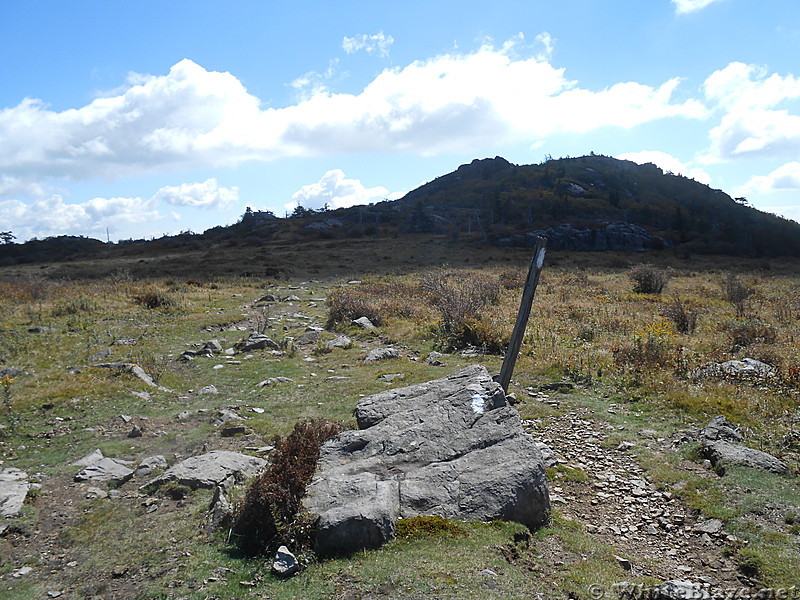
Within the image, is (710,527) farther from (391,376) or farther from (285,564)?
(391,376)

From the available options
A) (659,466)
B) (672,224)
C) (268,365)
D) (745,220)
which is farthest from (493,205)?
(659,466)

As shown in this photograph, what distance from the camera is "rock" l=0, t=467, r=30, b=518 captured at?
6680 mm

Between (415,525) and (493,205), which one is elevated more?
(493,205)

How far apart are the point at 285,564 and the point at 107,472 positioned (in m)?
4.66

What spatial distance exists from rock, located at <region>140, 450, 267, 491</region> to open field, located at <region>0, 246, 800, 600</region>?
0.94 ft

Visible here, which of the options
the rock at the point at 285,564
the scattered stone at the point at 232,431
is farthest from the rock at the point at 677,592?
the scattered stone at the point at 232,431

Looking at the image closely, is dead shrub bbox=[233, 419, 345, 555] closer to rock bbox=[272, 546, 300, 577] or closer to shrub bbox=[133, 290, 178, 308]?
rock bbox=[272, 546, 300, 577]

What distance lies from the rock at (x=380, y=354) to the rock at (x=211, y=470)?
24.4 ft

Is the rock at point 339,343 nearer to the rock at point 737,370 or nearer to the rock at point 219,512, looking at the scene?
the rock at point 737,370

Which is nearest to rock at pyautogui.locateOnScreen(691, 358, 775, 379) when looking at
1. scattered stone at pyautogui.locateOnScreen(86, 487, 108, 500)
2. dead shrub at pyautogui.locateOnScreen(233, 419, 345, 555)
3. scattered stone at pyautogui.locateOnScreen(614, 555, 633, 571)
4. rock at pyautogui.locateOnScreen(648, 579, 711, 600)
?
scattered stone at pyautogui.locateOnScreen(614, 555, 633, 571)

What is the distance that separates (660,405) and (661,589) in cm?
655

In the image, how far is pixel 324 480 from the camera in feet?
20.2

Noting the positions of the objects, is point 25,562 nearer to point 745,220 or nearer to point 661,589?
point 661,589

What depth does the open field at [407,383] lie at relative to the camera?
507 cm
